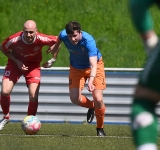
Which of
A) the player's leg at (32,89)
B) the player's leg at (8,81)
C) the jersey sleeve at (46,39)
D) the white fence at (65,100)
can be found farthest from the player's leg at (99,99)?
the white fence at (65,100)

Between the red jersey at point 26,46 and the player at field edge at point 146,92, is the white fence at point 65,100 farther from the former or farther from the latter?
the player at field edge at point 146,92

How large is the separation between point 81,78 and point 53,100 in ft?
11.6

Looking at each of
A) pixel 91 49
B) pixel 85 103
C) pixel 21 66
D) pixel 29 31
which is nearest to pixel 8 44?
pixel 21 66

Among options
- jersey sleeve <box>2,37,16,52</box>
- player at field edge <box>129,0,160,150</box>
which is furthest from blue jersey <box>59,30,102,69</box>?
player at field edge <box>129,0,160,150</box>

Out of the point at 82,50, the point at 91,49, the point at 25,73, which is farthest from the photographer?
the point at 25,73

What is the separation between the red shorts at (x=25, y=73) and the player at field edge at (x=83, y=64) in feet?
1.27

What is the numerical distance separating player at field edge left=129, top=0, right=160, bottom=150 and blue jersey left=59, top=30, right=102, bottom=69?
18.6ft

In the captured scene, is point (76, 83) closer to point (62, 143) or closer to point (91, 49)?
point (91, 49)

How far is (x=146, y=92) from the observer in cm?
402

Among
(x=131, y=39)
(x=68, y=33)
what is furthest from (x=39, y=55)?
(x=131, y=39)

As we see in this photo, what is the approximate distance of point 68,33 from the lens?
31.9ft

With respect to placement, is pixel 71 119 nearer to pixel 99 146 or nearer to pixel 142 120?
pixel 99 146

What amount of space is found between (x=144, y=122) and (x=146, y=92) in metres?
0.20

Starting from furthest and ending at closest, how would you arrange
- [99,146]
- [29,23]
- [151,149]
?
[29,23] < [99,146] < [151,149]
